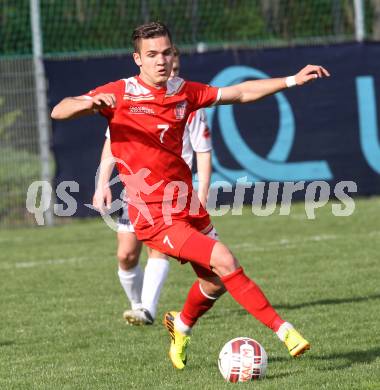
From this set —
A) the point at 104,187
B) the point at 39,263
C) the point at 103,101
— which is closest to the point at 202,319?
the point at 104,187

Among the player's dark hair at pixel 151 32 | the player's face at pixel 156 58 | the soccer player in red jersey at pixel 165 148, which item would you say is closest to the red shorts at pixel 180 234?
the soccer player in red jersey at pixel 165 148

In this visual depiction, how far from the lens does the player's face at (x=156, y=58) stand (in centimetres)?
632

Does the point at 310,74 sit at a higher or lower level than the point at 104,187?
higher

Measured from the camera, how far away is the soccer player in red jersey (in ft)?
20.7

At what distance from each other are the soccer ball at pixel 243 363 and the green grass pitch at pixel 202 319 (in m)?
0.09

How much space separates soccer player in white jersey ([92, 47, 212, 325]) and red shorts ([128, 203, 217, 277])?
1.30 m

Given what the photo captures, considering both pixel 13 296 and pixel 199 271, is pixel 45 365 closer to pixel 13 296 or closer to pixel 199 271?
pixel 199 271

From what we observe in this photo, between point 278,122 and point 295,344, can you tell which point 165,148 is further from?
point 278,122

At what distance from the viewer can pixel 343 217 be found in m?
14.7

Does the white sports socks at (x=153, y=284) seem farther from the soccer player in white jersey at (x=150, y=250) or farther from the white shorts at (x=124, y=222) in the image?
the white shorts at (x=124, y=222)

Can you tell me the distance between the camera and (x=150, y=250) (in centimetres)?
842

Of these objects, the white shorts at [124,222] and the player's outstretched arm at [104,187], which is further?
the white shorts at [124,222]

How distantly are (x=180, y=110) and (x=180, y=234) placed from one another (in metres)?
0.76

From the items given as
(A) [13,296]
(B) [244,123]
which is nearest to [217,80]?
(B) [244,123]
